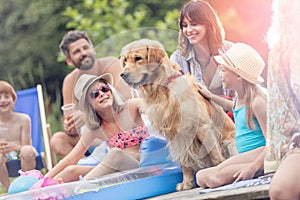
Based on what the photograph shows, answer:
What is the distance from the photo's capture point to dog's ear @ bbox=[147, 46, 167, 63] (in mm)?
4414

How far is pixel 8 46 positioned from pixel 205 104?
538 cm

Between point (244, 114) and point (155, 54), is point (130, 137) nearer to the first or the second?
point (155, 54)

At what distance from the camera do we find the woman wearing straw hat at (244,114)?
418 cm

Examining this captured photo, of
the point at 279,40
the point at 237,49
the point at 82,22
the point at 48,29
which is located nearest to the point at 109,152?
the point at 237,49

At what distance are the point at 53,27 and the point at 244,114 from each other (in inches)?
210

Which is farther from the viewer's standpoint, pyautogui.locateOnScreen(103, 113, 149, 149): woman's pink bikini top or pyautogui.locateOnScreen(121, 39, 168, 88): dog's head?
pyautogui.locateOnScreen(103, 113, 149, 149): woman's pink bikini top

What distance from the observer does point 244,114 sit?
14.0ft

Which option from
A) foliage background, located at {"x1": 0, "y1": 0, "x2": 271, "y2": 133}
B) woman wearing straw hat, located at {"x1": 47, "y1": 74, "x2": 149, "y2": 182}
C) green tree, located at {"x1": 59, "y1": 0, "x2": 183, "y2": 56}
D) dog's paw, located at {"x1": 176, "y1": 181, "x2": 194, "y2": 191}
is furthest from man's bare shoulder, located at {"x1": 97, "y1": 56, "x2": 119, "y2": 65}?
green tree, located at {"x1": 59, "y1": 0, "x2": 183, "y2": 56}

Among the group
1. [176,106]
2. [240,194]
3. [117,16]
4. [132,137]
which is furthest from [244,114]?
[117,16]

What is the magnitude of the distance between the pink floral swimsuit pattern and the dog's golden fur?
0.21 meters

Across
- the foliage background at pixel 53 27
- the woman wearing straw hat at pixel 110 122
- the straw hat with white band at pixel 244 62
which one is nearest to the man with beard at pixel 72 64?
the woman wearing straw hat at pixel 110 122

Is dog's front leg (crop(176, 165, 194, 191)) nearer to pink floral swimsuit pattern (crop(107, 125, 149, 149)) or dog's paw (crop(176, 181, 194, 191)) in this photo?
dog's paw (crop(176, 181, 194, 191))

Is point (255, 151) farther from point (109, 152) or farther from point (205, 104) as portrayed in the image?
point (109, 152)

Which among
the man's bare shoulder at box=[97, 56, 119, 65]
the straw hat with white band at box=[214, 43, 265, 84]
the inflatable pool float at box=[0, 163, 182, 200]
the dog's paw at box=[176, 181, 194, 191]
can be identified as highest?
the man's bare shoulder at box=[97, 56, 119, 65]
